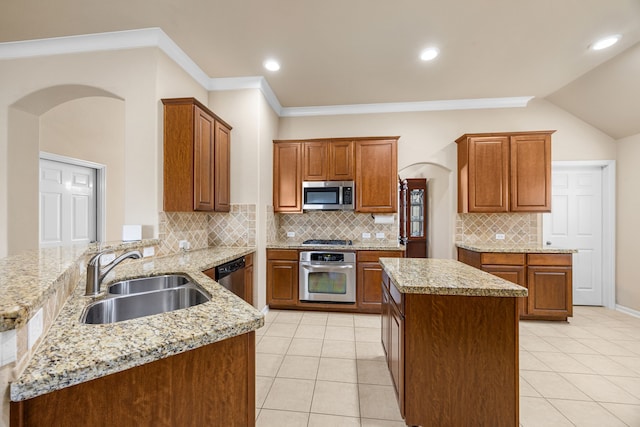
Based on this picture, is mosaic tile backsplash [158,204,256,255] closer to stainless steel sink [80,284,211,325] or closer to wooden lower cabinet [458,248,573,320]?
stainless steel sink [80,284,211,325]

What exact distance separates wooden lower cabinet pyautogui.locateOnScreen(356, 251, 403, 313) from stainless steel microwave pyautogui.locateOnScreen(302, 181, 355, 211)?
29.3 inches

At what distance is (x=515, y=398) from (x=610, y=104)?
395cm

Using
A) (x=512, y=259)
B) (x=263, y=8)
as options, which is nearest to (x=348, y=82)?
(x=263, y=8)

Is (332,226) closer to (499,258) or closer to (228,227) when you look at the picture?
(228,227)

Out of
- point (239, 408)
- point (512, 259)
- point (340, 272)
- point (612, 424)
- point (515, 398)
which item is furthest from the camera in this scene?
point (340, 272)

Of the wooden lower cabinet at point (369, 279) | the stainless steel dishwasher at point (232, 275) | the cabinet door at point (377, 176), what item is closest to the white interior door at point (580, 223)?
the cabinet door at point (377, 176)

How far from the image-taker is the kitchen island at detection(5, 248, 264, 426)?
0.72m

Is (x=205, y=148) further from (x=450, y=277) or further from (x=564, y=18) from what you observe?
(x=564, y=18)

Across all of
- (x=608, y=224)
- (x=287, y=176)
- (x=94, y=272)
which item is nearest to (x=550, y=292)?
(x=608, y=224)

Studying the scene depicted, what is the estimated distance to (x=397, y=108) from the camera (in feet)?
13.8

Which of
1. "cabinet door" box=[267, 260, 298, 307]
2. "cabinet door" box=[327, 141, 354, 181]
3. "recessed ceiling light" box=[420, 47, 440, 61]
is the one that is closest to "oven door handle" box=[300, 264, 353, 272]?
"cabinet door" box=[267, 260, 298, 307]

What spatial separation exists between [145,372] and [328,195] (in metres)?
3.26

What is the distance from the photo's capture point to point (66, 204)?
3.60m

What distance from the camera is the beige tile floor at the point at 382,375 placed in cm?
180
